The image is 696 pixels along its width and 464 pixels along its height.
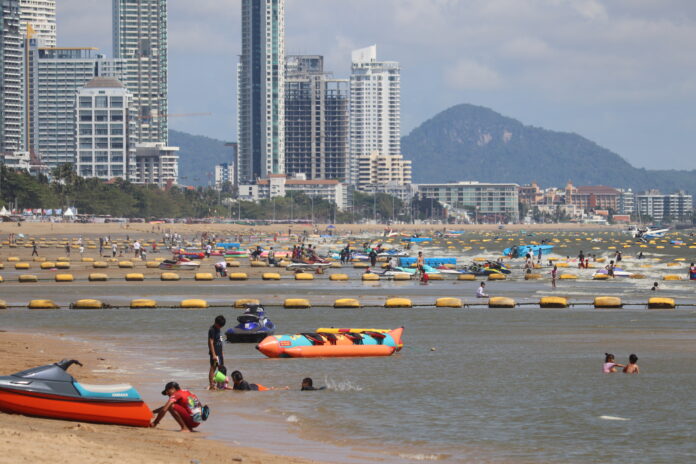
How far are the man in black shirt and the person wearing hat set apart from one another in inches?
184

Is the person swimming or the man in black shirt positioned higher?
the man in black shirt

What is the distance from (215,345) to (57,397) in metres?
7.59

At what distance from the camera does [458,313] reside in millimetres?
58062

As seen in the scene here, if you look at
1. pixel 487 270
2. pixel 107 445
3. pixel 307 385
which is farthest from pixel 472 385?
pixel 487 270

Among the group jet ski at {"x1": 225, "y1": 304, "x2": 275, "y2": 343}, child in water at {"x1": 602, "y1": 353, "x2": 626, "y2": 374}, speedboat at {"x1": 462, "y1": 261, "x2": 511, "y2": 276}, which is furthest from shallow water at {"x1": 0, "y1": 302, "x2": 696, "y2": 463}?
speedboat at {"x1": 462, "y1": 261, "x2": 511, "y2": 276}

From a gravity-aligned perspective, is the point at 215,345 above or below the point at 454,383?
above

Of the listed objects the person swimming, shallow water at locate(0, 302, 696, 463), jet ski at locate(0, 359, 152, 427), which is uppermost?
jet ski at locate(0, 359, 152, 427)

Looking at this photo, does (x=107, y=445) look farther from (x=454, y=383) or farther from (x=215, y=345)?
(x=454, y=383)

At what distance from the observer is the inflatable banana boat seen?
3928 cm

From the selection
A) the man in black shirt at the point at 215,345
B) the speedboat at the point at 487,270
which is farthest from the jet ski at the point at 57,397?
the speedboat at the point at 487,270

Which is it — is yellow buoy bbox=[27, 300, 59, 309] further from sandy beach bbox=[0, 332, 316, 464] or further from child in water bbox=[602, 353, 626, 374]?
sandy beach bbox=[0, 332, 316, 464]

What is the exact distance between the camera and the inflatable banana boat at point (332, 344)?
3928 cm

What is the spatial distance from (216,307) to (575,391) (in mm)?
31609

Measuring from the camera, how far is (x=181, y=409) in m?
25.1
